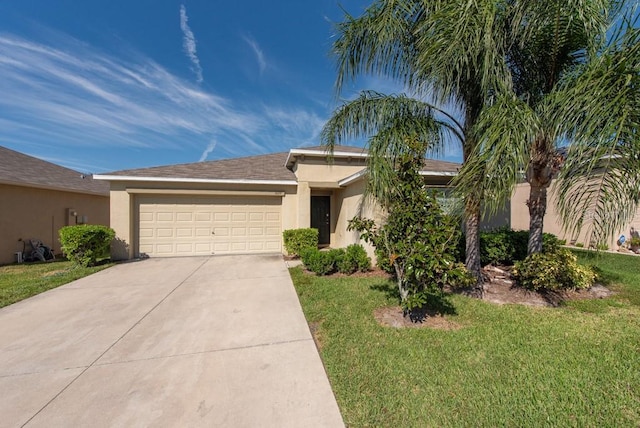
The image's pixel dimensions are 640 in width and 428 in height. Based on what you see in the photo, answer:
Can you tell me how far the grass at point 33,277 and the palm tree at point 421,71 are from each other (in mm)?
7629

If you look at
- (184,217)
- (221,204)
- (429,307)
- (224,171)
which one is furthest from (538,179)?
(184,217)

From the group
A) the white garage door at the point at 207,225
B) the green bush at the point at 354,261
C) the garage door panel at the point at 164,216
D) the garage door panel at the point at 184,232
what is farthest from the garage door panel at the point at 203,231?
the green bush at the point at 354,261

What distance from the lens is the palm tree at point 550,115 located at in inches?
123

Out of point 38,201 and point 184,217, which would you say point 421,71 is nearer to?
point 184,217

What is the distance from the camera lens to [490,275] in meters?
6.64

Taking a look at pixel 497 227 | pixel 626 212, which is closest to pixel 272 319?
pixel 626 212

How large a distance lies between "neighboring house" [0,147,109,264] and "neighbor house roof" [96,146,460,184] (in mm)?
3112

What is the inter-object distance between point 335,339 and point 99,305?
4817 mm

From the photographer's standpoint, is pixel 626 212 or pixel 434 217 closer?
pixel 626 212

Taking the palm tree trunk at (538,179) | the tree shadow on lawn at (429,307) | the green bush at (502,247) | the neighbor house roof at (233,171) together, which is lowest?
the tree shadow on lawn at (429,307)

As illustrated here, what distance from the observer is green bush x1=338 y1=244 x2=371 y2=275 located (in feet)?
24.6

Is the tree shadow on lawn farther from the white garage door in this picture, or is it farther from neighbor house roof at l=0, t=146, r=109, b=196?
neighbor house roof at l=0, t=146, r=109, b=196

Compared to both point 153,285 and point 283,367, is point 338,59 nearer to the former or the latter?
point 283,367

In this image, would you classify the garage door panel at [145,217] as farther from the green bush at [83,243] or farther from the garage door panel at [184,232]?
the green bush at [83,243]
